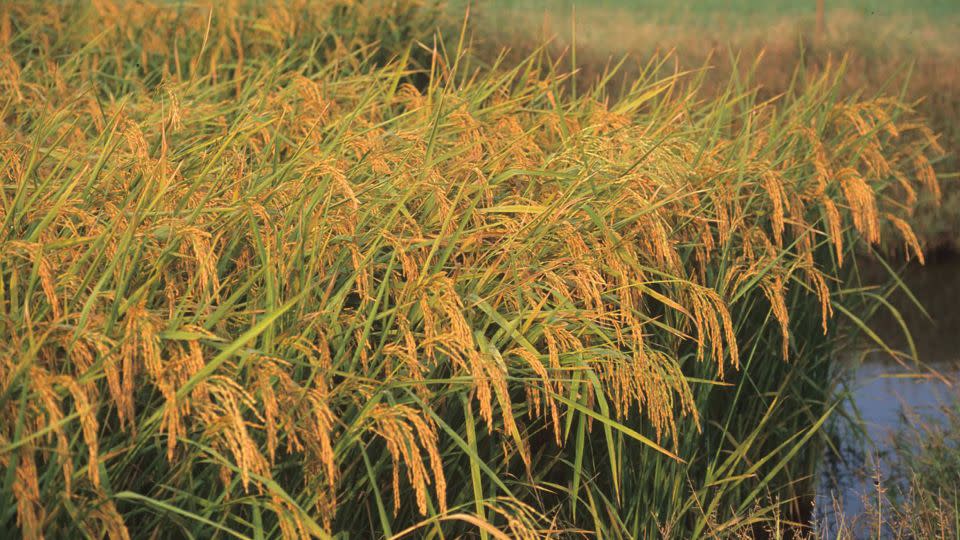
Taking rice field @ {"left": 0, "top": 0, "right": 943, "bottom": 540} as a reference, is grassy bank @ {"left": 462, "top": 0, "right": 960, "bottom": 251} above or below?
below

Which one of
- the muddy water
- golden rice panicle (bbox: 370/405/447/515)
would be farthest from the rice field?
the muddy water

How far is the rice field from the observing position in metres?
2.20

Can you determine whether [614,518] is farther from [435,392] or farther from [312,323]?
[312,323]

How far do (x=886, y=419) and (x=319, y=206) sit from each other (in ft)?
11.9

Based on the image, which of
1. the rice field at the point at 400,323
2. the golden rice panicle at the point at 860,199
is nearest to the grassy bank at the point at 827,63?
the golden rice panicle at the point at 860,199

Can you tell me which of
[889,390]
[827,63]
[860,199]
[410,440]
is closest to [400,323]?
[410,440]

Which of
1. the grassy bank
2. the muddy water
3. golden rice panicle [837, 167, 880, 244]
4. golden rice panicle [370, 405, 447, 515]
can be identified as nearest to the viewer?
golden rice panicle [370, 405, 447, 515]

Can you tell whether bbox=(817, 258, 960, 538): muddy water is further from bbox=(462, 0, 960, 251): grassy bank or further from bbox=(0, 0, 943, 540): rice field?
bbox=(462, 0, 960, 251): grassy bank

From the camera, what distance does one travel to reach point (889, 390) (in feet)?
19.7

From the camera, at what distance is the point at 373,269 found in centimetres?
283

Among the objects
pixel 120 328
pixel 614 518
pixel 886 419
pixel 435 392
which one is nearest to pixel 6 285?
pixel 120 328

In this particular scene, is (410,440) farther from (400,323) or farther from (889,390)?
(889,390)

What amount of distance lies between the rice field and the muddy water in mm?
294

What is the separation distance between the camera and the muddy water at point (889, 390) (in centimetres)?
453
